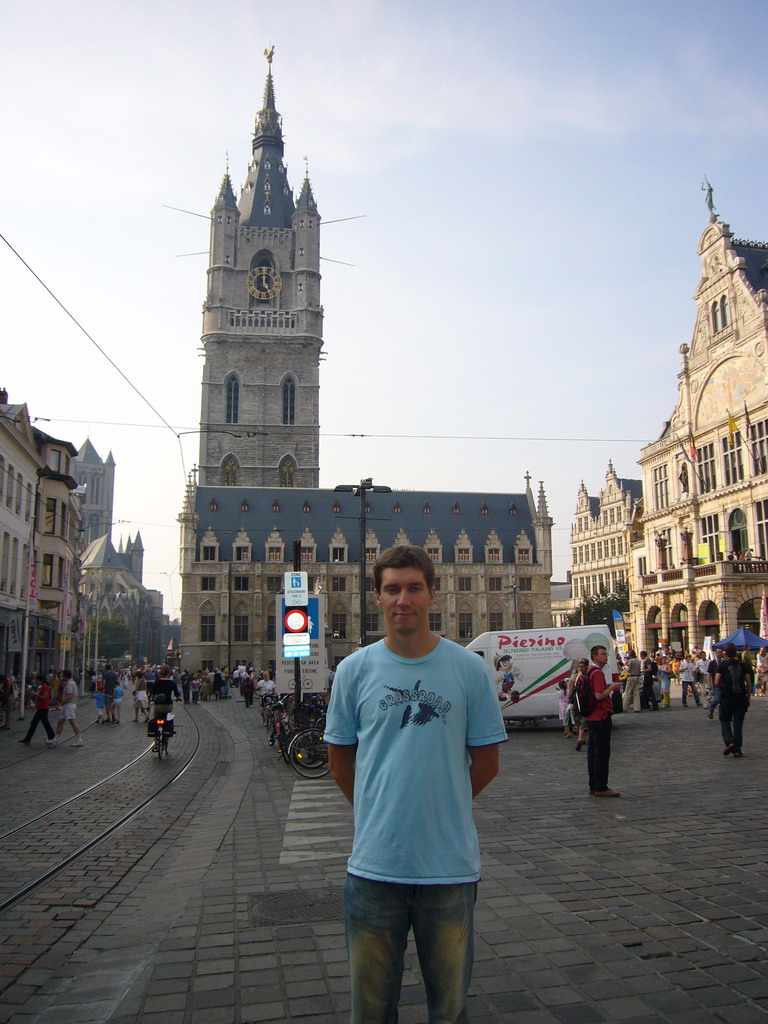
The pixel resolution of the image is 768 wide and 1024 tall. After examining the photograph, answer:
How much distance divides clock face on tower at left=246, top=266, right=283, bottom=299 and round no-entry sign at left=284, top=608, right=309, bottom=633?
74787mm

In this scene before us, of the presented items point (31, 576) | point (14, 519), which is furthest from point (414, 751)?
point (14, 519)

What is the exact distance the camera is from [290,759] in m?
12.2

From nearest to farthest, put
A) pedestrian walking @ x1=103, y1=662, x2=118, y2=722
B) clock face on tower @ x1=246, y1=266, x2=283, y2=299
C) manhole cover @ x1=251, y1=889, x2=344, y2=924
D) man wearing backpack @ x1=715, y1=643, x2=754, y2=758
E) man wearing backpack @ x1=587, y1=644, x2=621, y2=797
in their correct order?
manhole cover @ x1=251, y1=889, x2=344, y2=924 < man wearing backpack @ x1=587, y1=644, x2=621, y2=797 < man wearing backpack @ x1=715, y1=643, x2=754, y2=758 < pedestrian walking @ x1=103, y1=662, x2=118, y2=722 < clock face on tower @ x1=246, y1=266, x2=283, y2=299

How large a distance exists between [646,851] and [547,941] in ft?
7.52

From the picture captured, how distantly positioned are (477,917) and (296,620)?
27.3 feet

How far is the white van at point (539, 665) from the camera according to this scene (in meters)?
20.0

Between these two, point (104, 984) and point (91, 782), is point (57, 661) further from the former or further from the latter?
point (104, 984)

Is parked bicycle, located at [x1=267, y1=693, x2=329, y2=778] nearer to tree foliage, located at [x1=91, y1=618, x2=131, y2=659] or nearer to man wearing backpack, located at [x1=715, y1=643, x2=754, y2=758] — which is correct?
man wearing backpack, located at [x1=715, y1=643, x2=754, y2=758]

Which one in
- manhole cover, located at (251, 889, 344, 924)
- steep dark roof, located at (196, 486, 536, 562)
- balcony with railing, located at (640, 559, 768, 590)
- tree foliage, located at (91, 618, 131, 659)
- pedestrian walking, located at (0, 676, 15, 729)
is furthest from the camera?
tree foliage, located at (91, 618, 131, 659)

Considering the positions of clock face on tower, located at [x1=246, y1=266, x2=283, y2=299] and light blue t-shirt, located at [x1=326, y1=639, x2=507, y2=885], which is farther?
clock face on tower, located at [x1=246, y1=266, x2=283, y2=299]

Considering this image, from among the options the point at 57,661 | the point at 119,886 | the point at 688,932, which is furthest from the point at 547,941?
the point at 57,661

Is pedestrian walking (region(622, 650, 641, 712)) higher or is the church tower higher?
the church tower

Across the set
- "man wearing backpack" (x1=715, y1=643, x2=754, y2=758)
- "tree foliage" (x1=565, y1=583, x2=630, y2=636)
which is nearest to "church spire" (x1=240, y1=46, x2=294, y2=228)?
"tree foliage" (x1=565, y1=583, x2=630, y2=636)

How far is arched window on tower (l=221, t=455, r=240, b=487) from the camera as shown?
7712 centimetres
